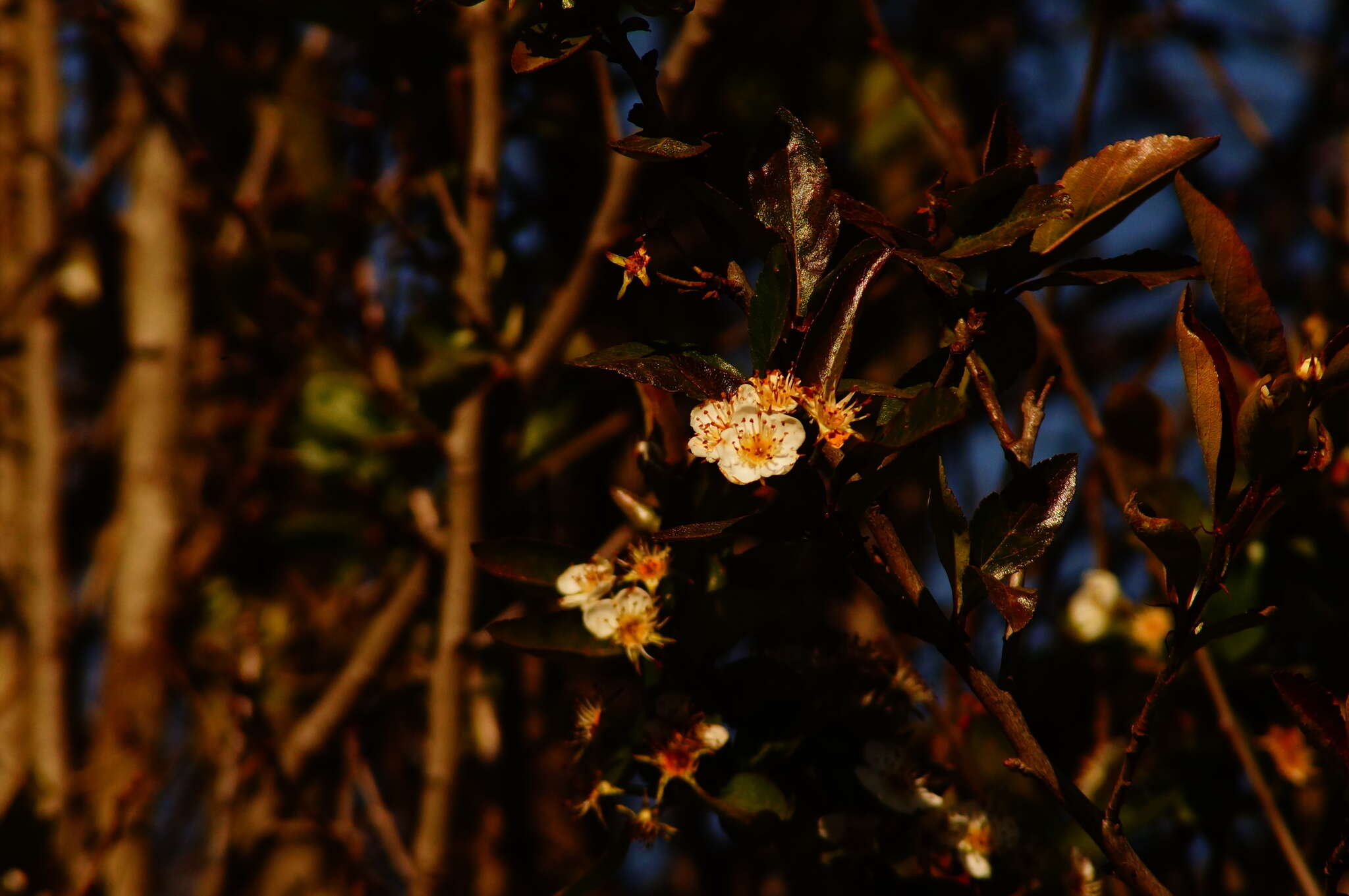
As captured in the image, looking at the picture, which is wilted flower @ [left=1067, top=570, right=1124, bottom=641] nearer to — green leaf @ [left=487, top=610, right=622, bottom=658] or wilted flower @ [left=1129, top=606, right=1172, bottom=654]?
wilted flower @ [left=1129, top=606, right=1172, bottom=654]

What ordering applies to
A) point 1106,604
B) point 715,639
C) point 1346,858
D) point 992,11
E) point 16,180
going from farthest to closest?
point 992,11, point 16,180, point 1106,604, point 715,639, point 1346,858

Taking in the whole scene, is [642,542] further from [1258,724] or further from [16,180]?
[16,180]

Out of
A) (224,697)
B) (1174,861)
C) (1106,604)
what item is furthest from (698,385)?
(224,697)

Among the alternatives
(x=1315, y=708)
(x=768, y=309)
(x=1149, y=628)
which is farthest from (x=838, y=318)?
(x=1149, y=628)

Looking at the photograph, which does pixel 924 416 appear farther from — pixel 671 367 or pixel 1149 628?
pixel 1149 628

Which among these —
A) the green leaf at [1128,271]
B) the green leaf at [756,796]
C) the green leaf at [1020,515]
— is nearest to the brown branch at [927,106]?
the green leaf at [1128,271]

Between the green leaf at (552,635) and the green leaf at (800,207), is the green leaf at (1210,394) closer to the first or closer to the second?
the green leaf at (800,207)
